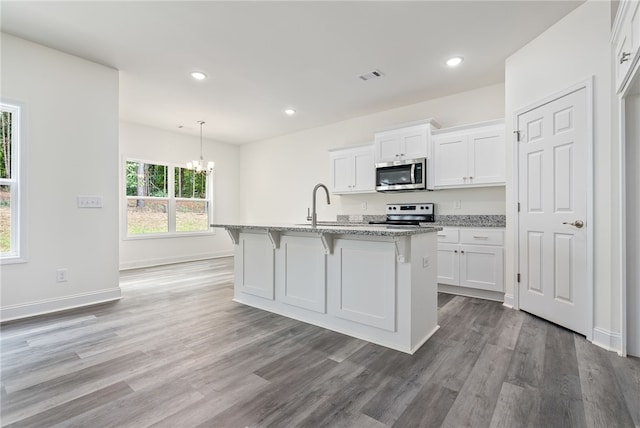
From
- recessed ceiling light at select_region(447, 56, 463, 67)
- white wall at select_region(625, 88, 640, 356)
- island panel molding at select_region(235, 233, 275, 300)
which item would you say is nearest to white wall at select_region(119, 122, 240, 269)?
island panel molding at select_region(235, 233, 275, 300)

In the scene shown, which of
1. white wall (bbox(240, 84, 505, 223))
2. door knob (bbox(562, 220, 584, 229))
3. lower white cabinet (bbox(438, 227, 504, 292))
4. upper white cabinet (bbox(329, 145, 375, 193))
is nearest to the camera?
door knob (bbox(562, 220, 584, 229))

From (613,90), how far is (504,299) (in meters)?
2.24

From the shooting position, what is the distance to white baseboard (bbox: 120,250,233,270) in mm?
5566

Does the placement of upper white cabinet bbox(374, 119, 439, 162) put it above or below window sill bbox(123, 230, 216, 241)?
above

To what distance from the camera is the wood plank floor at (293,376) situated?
154 centimetres

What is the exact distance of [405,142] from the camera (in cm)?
441

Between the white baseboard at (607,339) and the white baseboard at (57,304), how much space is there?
4717mm

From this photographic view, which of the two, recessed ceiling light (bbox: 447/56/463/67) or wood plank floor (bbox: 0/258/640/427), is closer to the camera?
wood plank floor (bbox: 0/258/640/427)

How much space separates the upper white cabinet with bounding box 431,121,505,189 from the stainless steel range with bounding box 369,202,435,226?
0.47m

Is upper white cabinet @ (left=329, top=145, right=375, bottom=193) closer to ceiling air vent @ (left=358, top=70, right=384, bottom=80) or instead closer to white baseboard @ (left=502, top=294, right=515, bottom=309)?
ceiling air vent @ (left=358, top=70, right=384, bottom=80)

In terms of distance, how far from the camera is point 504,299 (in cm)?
345

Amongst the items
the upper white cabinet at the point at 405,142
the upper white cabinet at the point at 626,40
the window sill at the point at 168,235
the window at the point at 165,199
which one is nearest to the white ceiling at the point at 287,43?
the upper white cabinet at the point at 405,142

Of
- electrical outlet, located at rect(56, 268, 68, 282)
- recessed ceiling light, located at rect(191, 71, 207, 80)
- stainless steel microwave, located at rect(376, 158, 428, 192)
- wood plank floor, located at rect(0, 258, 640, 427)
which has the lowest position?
wood plank floor, located at rect(0, 258, 640, 427)

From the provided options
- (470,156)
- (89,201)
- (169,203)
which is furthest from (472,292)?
(169,203)
